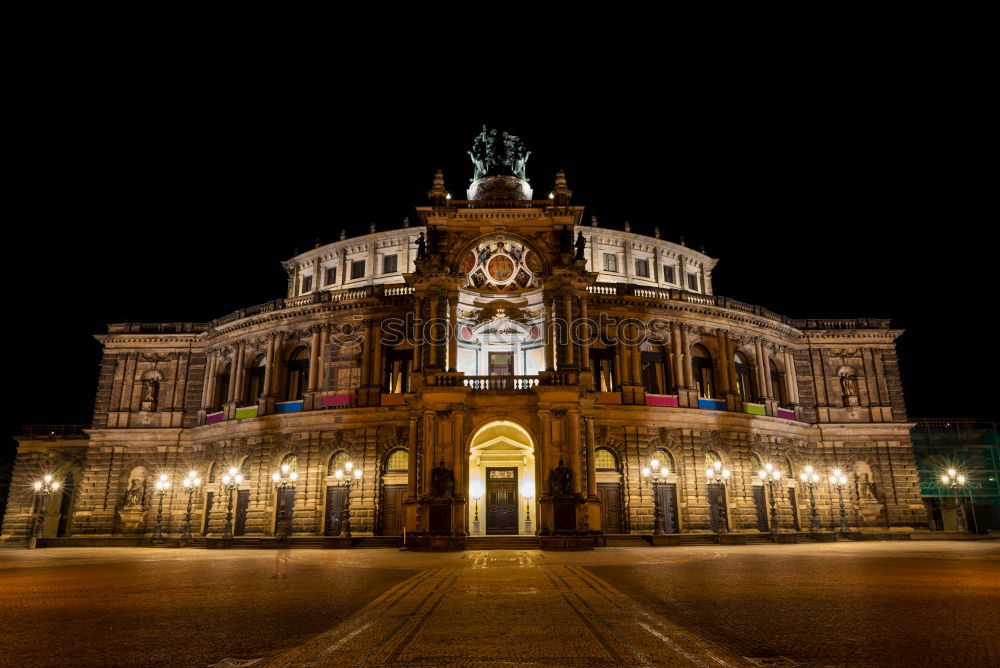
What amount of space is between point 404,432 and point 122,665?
3229cm

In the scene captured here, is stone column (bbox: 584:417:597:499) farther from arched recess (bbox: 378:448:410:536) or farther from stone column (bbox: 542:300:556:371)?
arched recess (bbox: 378:448:410:536)

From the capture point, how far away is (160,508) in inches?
1593

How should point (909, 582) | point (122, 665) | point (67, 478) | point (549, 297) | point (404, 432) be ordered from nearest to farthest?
point (122, 665) < point (909, 582) < point (549, 297) < point (404, 432) < point (67, 478)

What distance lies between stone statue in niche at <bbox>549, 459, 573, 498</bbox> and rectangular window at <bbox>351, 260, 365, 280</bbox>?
85.7 feet

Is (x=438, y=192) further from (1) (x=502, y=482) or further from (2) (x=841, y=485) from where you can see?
(2) (x=841, y=485)

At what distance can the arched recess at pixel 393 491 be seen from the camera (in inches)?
1455

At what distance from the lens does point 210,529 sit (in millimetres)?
41688

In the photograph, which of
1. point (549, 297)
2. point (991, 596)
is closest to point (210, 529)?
point (549, 297)

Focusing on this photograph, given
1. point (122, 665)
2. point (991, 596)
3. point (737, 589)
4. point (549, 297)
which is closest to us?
point (122, 665)

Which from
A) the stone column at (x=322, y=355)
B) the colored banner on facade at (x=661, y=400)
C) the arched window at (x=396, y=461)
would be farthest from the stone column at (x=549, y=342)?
the stone column at (x=322, y=355)

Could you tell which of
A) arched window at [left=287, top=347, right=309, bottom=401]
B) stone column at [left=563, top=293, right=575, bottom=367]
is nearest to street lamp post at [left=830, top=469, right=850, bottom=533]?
stone column at [left=563, top=293, right=575, bottom=367]

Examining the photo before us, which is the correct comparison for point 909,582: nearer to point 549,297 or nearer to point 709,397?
point 549,297

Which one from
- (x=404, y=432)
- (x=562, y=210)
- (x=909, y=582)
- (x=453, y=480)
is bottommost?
(x=909, y=582)

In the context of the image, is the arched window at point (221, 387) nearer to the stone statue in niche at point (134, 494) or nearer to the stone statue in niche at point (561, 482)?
the stone statue in niche at point (134, 494)
